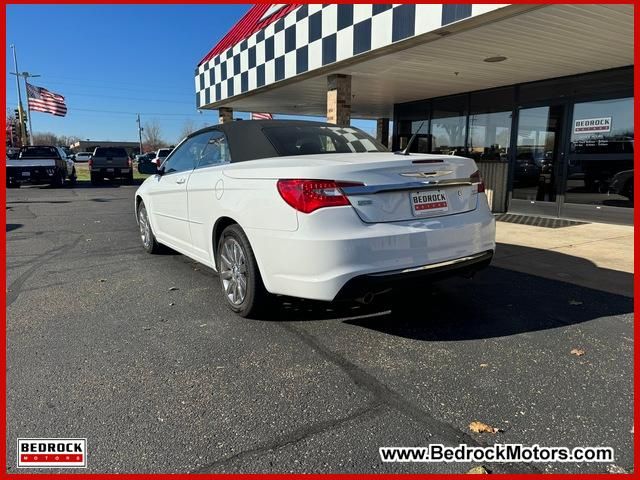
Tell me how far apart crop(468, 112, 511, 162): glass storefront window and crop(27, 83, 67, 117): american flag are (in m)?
26.3

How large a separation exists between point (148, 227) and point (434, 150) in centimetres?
885

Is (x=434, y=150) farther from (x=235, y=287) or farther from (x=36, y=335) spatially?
(x=36, y=335)

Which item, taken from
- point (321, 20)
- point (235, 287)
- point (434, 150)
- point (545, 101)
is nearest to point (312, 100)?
point (434, 150)

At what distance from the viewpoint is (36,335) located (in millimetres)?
3141

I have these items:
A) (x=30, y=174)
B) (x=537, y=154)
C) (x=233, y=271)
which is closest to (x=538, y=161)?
(x=537, y=154)

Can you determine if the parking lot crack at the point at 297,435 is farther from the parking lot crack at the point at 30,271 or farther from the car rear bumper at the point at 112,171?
the car rear bumper at the point at 112,171

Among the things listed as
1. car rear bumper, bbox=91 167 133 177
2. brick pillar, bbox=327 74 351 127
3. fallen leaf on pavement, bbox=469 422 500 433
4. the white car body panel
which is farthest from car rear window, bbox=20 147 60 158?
fallen leaf on pavement, bbox=469 422 500 433

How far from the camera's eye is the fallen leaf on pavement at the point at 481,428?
2.06m

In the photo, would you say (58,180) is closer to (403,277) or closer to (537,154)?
(537,154)

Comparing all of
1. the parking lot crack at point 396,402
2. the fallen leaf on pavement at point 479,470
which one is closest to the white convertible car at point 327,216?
the parking lot crack at point 396,402

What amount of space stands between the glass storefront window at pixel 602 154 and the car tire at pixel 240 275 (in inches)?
298

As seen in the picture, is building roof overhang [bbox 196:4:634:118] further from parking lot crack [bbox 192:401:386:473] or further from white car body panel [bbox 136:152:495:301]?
parking lot crack [bbox 192:401:386:473]

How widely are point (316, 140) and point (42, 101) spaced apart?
30036 millimetres

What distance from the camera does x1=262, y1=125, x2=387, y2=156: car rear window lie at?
3543mm
